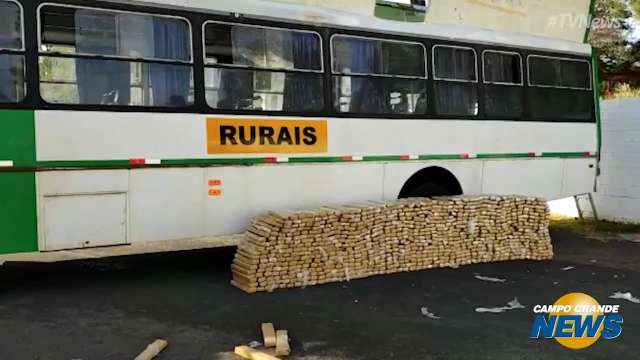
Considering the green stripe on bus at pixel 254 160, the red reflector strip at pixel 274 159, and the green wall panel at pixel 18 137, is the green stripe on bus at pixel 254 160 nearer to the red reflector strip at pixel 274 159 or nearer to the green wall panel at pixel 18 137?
the red reflector strip at pixel 274 159

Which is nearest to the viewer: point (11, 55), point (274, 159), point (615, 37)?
point (11, 55)

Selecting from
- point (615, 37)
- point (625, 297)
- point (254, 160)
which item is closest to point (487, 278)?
point (625, 297)

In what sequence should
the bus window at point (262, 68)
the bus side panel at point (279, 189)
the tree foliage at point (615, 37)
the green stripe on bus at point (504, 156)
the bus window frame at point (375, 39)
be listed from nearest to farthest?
the bus window at point (262, 68), the bus side panel at point (279, 189), the bus window frame at point (375, 39), the green stripe on bus at point (504, 156), the tree foliage at point (615, 37)

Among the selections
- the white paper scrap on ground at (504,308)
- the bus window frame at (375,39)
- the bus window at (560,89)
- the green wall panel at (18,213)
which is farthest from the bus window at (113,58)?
the bus window at (560,89)

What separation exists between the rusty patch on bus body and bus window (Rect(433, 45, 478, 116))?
183cm

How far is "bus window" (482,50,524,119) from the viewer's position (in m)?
8.31

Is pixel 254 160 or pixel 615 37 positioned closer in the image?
pixel 254 160

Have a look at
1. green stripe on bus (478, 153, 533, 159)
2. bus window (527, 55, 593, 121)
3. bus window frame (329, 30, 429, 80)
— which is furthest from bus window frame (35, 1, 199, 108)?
bus window (527, 55, 593, 121)

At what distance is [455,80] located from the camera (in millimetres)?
8031

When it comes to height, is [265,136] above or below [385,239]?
above

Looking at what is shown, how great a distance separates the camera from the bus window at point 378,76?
7.16 meters

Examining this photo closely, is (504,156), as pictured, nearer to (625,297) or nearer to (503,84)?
(503,84)

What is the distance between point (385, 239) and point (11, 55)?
4.21 meters

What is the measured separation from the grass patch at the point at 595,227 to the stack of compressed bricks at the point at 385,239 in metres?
2.69
